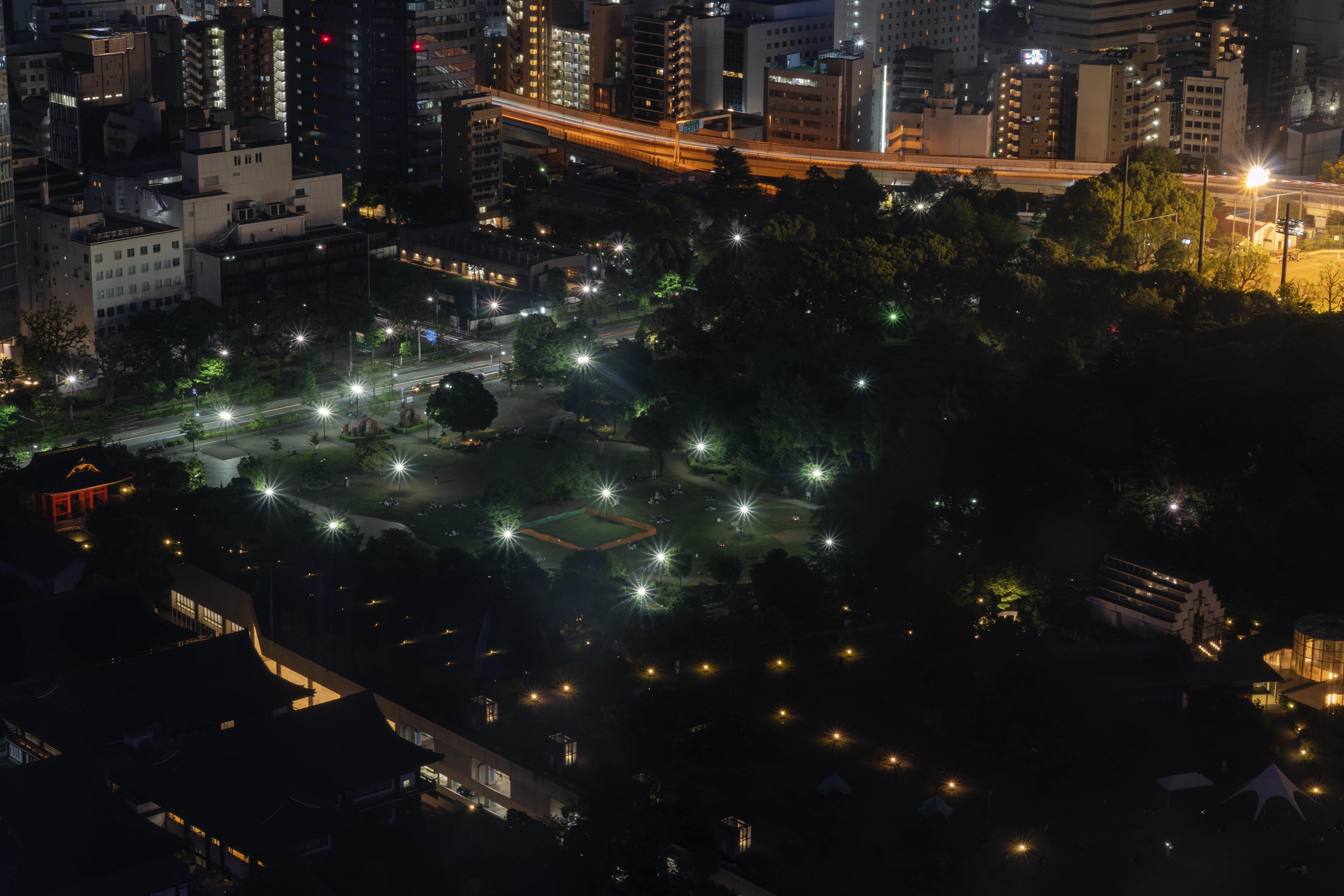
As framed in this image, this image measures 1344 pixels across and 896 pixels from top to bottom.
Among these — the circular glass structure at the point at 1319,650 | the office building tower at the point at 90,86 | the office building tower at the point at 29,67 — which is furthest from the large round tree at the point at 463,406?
the office building tower at the point at 29,67

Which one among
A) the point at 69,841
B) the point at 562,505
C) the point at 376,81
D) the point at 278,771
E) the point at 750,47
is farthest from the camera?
the point at 750,47

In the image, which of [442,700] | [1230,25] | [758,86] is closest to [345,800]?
[442,700]

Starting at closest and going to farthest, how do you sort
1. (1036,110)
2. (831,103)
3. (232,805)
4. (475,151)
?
1. (232,805)
2. (475,151)
3. (831,103)
4. (1036,110)

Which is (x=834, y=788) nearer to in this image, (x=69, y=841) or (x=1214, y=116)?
(x=69, y=841)

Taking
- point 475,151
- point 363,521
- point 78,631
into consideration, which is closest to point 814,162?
point 475,151

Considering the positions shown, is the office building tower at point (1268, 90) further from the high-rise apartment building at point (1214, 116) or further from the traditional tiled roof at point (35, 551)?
the traditional tiled roof at point (35, 551)

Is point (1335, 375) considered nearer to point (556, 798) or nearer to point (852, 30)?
point (556, 798)
